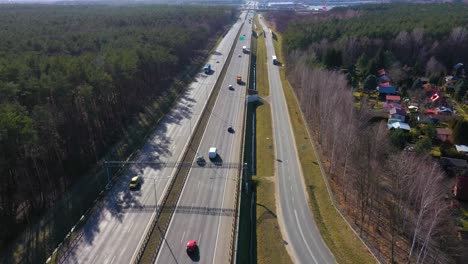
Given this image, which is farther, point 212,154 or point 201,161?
point 212,154

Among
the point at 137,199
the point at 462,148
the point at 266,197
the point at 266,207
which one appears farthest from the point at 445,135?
the point at 137,199

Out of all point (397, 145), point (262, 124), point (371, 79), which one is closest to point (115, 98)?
point (262, 124)

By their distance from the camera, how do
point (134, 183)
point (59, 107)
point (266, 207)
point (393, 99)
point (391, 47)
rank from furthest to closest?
1. point (391, 47)
2. point (393, 99)
3. point (59, 107)
4. point (134, 183)
5. point (266, 207)

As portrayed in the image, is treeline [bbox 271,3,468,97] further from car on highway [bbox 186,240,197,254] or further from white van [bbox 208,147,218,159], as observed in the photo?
car on highway [bbox 186,240,197,254]

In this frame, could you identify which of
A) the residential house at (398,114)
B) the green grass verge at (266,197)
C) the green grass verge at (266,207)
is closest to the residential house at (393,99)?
the residential house at (398,114)

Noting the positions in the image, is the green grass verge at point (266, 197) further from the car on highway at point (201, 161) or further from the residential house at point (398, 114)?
the residential house at point (398, 114)

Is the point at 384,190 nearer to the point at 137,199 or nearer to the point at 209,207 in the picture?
the point at 209,207

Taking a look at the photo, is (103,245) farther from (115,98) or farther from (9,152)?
(115,98)
